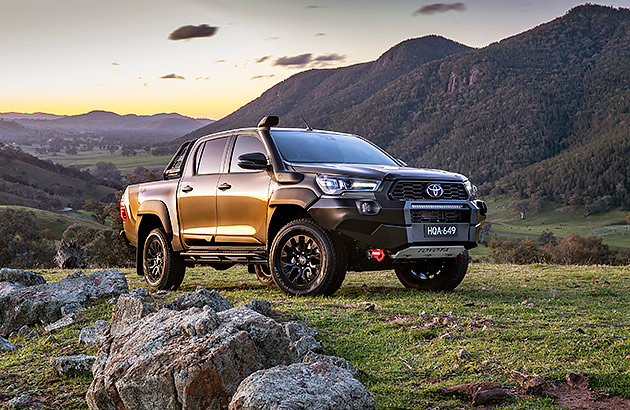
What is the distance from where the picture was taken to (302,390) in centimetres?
402

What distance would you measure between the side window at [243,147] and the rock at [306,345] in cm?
397

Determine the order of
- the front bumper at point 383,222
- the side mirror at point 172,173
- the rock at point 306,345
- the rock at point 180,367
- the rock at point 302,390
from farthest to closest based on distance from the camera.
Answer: the side mirror at point 172,173 < the front bumper at point 383,222 < the rock at point 306,345 < the rock at point 180,367 < the rock at point 302,390

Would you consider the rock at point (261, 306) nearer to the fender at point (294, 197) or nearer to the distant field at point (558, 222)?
the fender at point (294, 197)

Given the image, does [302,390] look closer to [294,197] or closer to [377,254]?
[377,254]

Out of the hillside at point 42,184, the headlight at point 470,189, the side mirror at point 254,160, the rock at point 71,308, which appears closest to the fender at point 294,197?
the side mirror at point 254,160

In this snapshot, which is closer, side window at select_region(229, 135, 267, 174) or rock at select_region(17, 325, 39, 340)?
rock at select_region(17, 325, 39, 340)

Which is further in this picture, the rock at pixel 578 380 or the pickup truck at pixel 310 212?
the pickup truck at pixel 310 212

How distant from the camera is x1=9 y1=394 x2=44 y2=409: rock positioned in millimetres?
5406

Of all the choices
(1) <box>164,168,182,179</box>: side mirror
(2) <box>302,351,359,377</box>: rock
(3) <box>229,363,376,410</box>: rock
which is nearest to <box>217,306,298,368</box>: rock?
(2) <box>302,351,359,377</box>: rock

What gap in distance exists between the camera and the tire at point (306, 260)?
8250 millimetres

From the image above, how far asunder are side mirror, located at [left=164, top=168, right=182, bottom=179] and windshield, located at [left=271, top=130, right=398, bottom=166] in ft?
7.21

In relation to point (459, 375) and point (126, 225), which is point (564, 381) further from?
point (126, 225)

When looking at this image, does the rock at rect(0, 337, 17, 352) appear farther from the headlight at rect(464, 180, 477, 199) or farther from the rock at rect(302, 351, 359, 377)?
the headlight at rect(464, 180, 477, 199)

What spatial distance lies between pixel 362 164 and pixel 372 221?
1.46m
